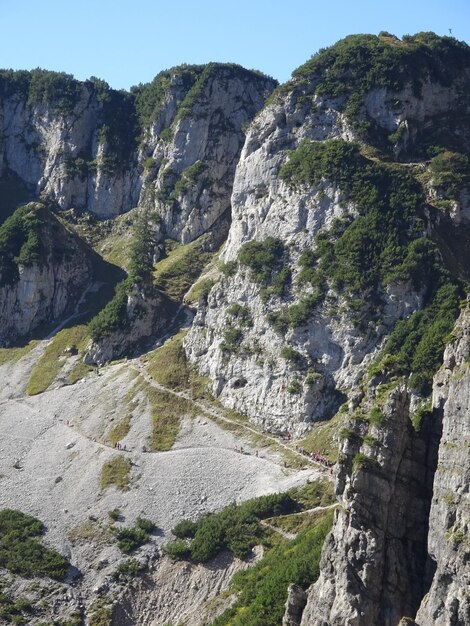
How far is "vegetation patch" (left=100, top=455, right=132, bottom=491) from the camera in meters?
118

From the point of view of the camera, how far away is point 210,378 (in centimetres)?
13750

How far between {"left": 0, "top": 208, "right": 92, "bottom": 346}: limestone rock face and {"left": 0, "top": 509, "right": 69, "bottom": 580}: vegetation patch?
192 ft

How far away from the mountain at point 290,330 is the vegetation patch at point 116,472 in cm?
123

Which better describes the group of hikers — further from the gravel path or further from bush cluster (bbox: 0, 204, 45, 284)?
bush cluster (bbox: 0, 204, 45, 284)

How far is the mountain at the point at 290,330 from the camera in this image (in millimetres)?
59000

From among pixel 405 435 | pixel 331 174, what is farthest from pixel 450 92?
pixel 405 435

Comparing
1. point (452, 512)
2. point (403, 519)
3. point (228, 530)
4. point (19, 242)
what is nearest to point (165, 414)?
point (228, 530)

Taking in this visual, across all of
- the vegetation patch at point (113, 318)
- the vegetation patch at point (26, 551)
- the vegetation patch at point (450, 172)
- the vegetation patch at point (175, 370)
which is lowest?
the vegetation patch at point (26, 551)

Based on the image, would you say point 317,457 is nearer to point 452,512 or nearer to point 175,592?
point 175,592

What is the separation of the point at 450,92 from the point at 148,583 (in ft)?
329

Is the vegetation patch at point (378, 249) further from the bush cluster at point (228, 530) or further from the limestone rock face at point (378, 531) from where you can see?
the limestone rock face at point (378, 531)

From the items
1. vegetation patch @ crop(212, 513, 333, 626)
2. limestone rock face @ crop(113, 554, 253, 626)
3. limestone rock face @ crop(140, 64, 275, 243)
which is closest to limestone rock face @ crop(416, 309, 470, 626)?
vegetation patch @ crop(212, 513, 333, 626)

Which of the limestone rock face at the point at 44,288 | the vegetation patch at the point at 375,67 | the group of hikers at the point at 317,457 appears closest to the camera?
the group of hikers at the point at 317,457

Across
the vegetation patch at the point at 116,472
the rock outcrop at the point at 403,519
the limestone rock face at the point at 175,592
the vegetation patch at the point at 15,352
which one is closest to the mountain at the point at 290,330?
the rock outcrop at the point at 403,519
